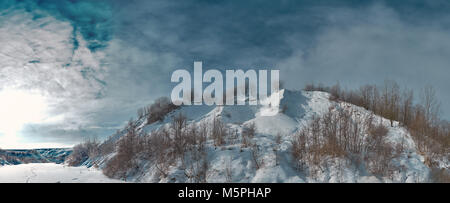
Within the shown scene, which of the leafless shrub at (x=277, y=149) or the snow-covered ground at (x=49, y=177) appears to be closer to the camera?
the snow-covered ground at (x=49, y=177)

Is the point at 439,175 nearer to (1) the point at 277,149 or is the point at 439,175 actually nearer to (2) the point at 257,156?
(1) the point at 277,149

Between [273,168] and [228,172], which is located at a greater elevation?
[273,168]

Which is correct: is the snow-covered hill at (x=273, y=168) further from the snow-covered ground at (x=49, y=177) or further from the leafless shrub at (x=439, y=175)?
the snow-covered ground at (x=49, y=177)

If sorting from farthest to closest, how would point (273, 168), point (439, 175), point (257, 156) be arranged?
point (257, 156) → point (273, 168) → point (439, 175)

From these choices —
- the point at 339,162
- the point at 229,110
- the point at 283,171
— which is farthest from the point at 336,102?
the point at 283,171

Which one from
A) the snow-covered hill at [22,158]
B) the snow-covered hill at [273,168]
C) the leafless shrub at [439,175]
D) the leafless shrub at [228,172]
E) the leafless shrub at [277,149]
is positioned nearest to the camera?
the leafless shrub at [439,175]

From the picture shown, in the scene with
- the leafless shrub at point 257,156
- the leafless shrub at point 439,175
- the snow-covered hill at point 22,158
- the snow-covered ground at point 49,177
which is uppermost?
the leafless shrub at point 257,156

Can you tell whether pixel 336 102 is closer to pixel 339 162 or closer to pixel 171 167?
pixel 339 162

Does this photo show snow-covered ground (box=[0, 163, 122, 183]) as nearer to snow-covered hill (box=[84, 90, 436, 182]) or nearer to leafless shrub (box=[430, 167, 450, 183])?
snow-covered hill (box=[84, 90, 436, 182])

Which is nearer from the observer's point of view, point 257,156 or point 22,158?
point 257,156

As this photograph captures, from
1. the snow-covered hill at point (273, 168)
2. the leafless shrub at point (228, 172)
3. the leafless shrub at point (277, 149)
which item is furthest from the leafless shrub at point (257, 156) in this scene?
the leafless shrub at point (228, 172)

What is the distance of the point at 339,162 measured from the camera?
958cm

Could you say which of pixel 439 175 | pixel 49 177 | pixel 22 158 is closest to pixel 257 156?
pixel 439 175

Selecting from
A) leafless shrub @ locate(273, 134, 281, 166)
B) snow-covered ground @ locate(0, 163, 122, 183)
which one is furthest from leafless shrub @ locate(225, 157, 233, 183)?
snow-covered ground @ locate(0, 163, 122, 183)
